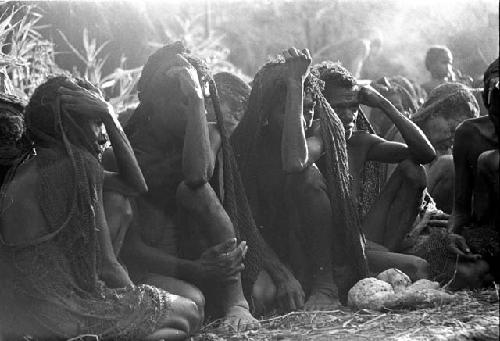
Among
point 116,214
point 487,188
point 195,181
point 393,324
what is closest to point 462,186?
point 487,188

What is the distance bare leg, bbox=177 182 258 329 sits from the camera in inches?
244

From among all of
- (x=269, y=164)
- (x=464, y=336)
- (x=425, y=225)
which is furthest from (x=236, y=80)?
(x=464, y=336)

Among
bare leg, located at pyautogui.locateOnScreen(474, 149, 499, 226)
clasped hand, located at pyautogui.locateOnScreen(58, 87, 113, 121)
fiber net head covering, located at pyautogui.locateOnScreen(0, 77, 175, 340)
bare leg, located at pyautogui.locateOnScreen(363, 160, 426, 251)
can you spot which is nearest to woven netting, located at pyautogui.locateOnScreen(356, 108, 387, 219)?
bare leg, located at pyautogui.locateOnScreen(363, 160, 426, 251)

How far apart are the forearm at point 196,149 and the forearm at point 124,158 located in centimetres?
33

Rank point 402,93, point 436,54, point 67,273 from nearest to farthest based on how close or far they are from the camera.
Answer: point 67,273 < point 402,93 < point 436,54

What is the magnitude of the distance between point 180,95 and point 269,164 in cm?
73

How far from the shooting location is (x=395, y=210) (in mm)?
6961

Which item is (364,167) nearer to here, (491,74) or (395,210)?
(395,210)

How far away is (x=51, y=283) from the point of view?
5.62m

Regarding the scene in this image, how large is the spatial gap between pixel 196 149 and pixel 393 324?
4.58ft

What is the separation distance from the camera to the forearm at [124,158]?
19.2 ft

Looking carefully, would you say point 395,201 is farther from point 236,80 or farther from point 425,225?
point 236,80

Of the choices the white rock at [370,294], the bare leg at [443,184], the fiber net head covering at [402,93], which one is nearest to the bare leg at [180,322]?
the white rock at [370,294]

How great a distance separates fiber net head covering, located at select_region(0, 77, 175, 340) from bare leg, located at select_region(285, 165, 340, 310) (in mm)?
1161
